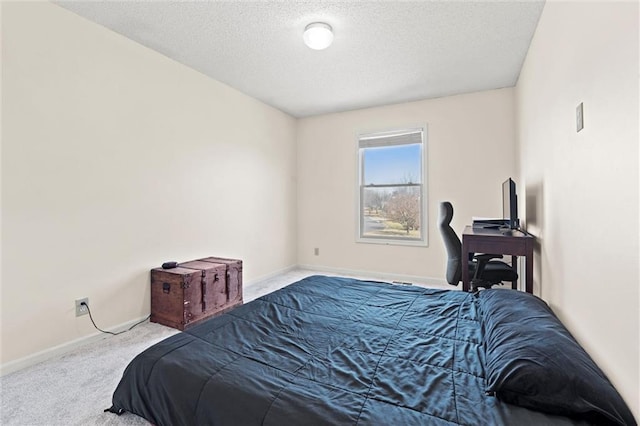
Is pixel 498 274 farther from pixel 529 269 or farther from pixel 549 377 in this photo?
pixel 549 377

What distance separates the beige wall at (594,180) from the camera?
1036 millimetres

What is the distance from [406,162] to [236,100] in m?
2.53

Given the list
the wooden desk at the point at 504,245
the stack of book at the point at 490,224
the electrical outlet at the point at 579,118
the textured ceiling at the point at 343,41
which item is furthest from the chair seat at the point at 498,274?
the textured ceiling at the point at 343,41

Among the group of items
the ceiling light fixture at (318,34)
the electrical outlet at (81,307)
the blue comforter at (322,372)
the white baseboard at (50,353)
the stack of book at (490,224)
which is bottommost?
the white baseboard at (50,353)

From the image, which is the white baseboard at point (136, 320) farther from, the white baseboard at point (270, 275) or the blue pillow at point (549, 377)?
the blue pillow at point (549, 377)

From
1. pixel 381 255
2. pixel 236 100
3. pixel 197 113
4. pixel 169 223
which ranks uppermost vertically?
pixel 236 100

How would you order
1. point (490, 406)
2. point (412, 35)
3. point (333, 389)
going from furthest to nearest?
point (412, 35) → point (333, 389) → point (490, 406)

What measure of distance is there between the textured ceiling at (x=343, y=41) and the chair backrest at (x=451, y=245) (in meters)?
1.54

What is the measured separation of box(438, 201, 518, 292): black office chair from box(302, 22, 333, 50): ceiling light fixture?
190cm

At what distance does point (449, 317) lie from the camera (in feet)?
5.75

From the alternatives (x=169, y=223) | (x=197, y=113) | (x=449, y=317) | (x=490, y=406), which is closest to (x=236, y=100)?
(x=197, y=113)

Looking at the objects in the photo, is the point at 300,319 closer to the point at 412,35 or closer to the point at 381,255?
the point at 412,35

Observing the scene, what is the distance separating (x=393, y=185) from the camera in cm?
473

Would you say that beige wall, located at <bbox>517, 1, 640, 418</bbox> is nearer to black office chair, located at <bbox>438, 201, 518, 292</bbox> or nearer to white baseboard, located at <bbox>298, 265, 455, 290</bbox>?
black office chair, located at <bbox>438, 201, 518, 292</bbox>
